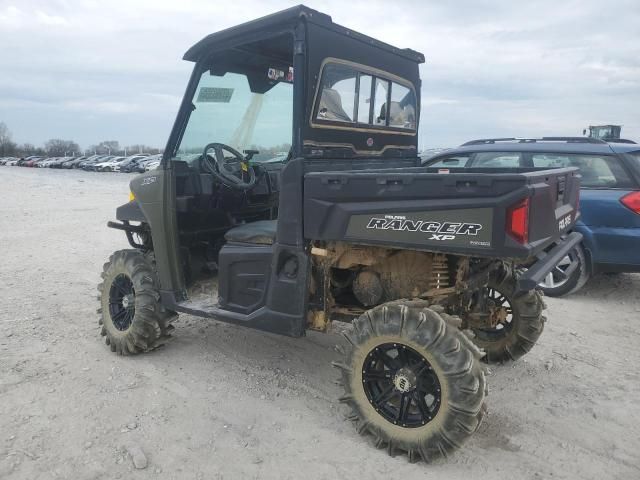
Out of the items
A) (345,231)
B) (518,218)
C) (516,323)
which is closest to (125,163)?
(516,323)

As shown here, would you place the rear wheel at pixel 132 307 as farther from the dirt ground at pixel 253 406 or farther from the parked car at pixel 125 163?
the parked car at pixel 125 163

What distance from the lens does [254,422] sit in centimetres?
339

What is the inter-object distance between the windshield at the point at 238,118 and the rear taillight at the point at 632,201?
12.0ft

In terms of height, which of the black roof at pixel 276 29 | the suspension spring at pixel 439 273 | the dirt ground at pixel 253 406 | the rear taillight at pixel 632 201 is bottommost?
the dirt ground at pixel 253 406

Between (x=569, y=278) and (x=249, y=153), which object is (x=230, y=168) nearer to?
(x=249, y=153)

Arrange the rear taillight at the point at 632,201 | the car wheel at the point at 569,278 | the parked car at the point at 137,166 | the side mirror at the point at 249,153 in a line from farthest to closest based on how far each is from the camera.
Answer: the parked car at the point at 137,166
the car wheel at the point at 569,278
the rear taillight at the point at 632,201
the side mirror at the point at 249,153

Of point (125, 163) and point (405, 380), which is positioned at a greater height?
point (405, 380)

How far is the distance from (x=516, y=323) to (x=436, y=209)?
1.80m

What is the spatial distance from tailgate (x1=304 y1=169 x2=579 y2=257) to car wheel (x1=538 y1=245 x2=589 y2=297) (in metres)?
2.85

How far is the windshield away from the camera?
4.16 m

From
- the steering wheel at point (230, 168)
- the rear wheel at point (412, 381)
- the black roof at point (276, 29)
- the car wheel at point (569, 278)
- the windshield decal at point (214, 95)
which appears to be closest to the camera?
the rear wheel at point (412, 381)

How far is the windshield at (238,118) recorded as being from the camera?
416 cm

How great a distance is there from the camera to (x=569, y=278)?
19.6ft

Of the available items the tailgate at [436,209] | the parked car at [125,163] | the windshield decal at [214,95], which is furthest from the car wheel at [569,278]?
the parked car at [125,163]
